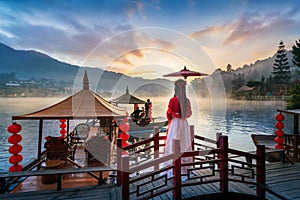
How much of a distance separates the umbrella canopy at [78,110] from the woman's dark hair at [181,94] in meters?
2.02

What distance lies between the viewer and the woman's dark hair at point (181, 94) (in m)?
3.40

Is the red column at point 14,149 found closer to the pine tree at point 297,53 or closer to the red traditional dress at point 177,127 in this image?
the red traditional dress at point 177,127

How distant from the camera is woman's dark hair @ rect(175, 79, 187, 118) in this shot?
3401mm

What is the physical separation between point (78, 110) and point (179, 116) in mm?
2899

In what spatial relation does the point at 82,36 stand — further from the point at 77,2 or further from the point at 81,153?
the point at 81,153

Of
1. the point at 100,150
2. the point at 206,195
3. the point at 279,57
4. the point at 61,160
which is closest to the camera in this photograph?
the point at 206,195

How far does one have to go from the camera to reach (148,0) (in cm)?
1102

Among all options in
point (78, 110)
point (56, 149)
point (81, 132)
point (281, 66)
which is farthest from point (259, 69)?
point (56, 149)

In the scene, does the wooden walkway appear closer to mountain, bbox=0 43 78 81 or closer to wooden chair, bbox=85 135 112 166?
wooden chair, bbox=85 135 112 166

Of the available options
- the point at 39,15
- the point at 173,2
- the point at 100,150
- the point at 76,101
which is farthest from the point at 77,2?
the point at 100,150

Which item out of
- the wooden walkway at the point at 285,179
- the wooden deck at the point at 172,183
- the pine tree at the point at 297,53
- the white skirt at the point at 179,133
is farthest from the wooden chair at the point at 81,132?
the pine tree at the point at 297,53

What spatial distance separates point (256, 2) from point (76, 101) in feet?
43.1

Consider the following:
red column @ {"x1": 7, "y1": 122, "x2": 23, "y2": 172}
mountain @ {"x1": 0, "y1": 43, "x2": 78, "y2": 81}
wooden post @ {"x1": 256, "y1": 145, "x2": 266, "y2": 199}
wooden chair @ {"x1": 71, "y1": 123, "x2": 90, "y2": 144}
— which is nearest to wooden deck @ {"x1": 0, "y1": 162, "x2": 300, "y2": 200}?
wooden post @ {"x1": 256, "y1": 145, "x2": 266, "y2": 199}

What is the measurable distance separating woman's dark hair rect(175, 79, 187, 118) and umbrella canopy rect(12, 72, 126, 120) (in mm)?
2016
